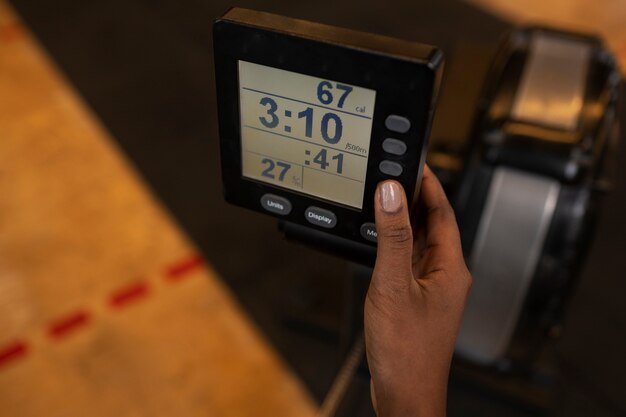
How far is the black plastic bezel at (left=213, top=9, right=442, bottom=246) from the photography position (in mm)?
547

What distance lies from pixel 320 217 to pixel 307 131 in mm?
105

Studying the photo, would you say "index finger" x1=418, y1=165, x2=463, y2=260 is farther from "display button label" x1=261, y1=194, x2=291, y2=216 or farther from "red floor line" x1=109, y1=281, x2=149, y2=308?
"red floor line" x1=109, y1=281, x2=149, y2=308

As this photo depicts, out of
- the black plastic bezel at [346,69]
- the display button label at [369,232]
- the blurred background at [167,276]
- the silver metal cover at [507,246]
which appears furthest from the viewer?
the blurred background at [167,276]

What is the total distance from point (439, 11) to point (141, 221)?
1.89m

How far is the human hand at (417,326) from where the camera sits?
0.65m

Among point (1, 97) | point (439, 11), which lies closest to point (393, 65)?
point (1, 97)

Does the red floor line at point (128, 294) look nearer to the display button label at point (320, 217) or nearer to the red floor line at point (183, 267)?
the red floor line at point (183, 267)

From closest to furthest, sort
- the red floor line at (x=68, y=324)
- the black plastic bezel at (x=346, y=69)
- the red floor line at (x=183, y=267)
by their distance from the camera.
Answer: the black plastic bezel at (x=346, y=69), the red floor line at (x=68, y=324), the red floor line at (x=183, y=267)

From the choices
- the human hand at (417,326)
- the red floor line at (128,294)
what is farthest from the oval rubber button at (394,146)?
the red floor line at (128,294)

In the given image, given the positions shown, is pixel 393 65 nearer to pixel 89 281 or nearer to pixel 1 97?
pixel 89 281

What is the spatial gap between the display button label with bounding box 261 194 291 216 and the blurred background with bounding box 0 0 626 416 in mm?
432

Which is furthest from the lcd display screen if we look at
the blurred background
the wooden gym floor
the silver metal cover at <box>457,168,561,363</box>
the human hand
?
the wooden gym floor

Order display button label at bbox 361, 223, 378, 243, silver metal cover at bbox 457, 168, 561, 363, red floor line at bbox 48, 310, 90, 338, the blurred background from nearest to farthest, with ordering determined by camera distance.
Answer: display button label at bbox 361, 223, 378, 243 < silver metal cover at bbox 457, 168, 561, 363 < the blurred background < red floor line at bbox 48, 310, 90, 338

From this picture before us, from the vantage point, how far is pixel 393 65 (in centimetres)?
54
